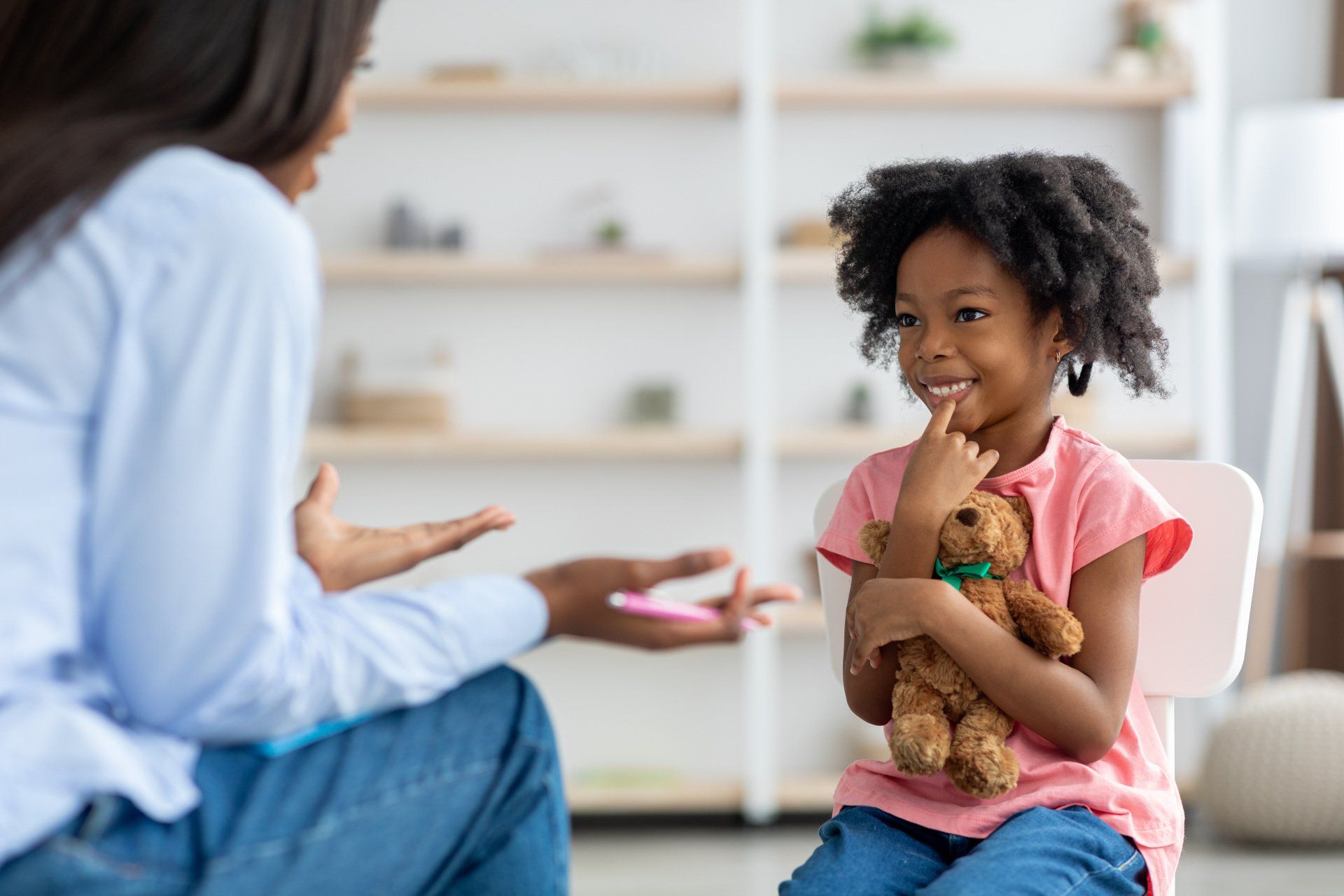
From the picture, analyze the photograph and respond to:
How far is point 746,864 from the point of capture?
2805 millimetres

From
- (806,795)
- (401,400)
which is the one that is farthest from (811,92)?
(806,795)

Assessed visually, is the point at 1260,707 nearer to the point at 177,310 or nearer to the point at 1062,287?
the point at 1062,287

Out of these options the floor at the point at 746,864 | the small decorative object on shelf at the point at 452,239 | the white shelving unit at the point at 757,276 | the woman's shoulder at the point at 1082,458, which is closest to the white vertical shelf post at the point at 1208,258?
the white shelving unit at the point at 757,276

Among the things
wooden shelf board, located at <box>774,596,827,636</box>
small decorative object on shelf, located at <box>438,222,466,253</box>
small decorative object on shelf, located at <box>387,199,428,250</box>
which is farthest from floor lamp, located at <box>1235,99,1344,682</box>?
small decorative object on shelf, located at <box>387,199,428,250</box>

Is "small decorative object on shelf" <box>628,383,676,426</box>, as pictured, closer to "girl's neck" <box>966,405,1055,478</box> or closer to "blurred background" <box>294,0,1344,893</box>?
"blurred background" <box>294,0,1344,893</box>

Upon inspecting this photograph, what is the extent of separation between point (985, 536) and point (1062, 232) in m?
0.32

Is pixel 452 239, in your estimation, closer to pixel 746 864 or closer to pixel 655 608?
pixel 746 864

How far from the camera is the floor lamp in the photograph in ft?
9.73

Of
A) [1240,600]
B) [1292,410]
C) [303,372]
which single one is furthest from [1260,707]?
[303,372]

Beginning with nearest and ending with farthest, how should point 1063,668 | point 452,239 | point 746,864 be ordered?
point 1063,668 → point 746,864 → point 452,239

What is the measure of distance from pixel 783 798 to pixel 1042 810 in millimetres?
2116

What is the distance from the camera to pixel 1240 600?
1.29 meters

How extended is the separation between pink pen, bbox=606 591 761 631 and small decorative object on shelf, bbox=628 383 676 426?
7.88ft

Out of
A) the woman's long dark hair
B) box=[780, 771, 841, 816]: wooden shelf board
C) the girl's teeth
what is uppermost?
the woman's long dark hair
